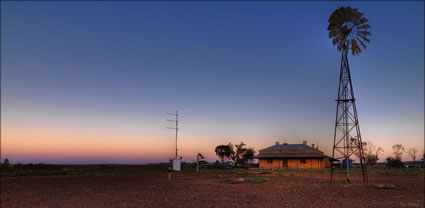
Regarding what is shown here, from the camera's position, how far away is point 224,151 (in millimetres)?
80250

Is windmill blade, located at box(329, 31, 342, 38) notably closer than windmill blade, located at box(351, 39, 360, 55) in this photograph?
No

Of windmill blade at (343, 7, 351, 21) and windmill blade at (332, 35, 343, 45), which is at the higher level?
windmill blade at (343, 7, 351, 21)

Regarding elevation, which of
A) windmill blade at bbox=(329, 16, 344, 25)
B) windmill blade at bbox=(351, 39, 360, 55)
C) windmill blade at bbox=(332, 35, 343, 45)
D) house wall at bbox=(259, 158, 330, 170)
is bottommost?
house wall at bbox=(259, 158, 330, 170)

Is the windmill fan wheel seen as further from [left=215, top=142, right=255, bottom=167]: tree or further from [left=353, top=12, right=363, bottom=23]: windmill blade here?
[left=215, top=142, right=255, bottom=167]: tree

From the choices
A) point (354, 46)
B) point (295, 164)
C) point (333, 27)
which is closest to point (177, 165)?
point (295, 164)

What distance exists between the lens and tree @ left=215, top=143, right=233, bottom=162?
79.6 meters

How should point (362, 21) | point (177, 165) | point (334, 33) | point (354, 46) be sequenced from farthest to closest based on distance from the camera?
point (177, 165) → point (334, 33) → point (354, 46) → point (362, 21)

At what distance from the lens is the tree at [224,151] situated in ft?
261

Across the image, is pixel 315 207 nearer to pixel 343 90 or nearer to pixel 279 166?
pixel 343 90

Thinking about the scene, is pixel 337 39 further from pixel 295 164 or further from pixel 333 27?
pixel 295 164

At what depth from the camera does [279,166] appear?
168 feet

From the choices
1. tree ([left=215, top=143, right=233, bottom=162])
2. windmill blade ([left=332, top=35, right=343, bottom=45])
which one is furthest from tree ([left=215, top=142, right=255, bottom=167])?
windmill blade ([left=332, top=35, right=343, bottom=45])

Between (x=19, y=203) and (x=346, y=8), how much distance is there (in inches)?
968

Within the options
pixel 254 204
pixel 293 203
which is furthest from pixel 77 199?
pixel 293 203
